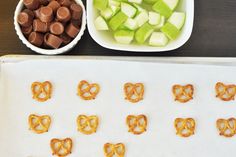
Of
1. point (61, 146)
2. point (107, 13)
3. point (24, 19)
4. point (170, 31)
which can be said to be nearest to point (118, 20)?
point (107, 13)

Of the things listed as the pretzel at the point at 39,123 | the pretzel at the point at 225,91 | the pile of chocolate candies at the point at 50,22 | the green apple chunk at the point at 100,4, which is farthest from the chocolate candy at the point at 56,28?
the pretzel at the point at 225,91

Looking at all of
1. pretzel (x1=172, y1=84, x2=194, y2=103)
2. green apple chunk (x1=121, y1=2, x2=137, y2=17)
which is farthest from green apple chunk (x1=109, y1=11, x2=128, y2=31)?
pretzel (x1=172, y1=84, x2=194, y2=103)

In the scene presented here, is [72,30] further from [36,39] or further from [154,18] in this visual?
[154,18]

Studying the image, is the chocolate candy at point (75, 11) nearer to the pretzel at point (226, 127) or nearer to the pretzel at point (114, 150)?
the pretzel at point (114, 150)

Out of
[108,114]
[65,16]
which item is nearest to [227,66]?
[108,114]

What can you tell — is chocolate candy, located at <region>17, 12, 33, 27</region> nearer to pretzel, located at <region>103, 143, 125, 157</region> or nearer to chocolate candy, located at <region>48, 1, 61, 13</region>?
chocolate candy, located at <region>48, 1, 61, 13</region>

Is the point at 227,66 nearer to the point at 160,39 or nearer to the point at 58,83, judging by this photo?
the point at 160,39
